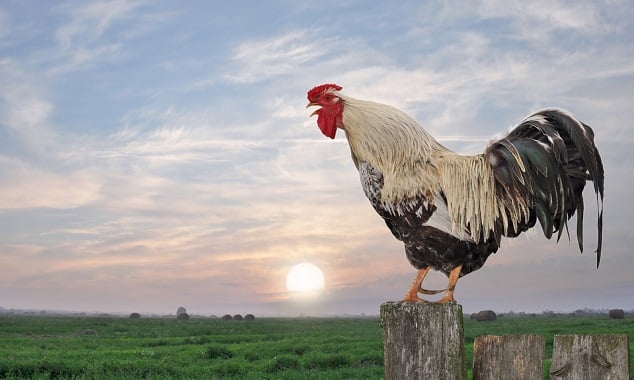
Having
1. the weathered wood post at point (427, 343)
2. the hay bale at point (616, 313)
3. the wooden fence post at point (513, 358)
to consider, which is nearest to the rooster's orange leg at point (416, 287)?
the weathered wood post at point (427, 343)

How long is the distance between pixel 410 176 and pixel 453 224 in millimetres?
525

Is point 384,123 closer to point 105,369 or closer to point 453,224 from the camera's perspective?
point 453,224

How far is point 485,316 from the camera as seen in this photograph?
5731 cm

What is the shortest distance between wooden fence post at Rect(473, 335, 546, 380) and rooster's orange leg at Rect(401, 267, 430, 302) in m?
0.56

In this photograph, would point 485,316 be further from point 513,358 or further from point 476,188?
point 513,358

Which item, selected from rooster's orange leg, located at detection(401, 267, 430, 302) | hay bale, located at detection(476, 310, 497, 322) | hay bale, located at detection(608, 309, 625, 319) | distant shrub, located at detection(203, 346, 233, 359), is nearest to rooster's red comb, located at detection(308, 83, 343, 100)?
rooster's orange leg, located at detection(401, 267, 430, 302)

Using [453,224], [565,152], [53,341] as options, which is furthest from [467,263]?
[53,341]

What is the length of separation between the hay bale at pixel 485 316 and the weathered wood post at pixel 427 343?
186 feet

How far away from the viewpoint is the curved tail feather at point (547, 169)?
176 inches

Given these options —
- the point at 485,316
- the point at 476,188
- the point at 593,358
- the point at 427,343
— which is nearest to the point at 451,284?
the point at 427,343

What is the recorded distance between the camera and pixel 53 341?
89.8 feet

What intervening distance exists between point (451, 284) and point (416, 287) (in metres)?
0.25

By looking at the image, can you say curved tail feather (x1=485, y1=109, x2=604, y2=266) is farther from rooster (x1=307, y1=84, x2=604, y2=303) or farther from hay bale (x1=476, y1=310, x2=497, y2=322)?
hay bale (x1=476, y1=310, x2=497, y2=322)

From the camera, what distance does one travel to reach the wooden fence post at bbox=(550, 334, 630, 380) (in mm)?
3537
